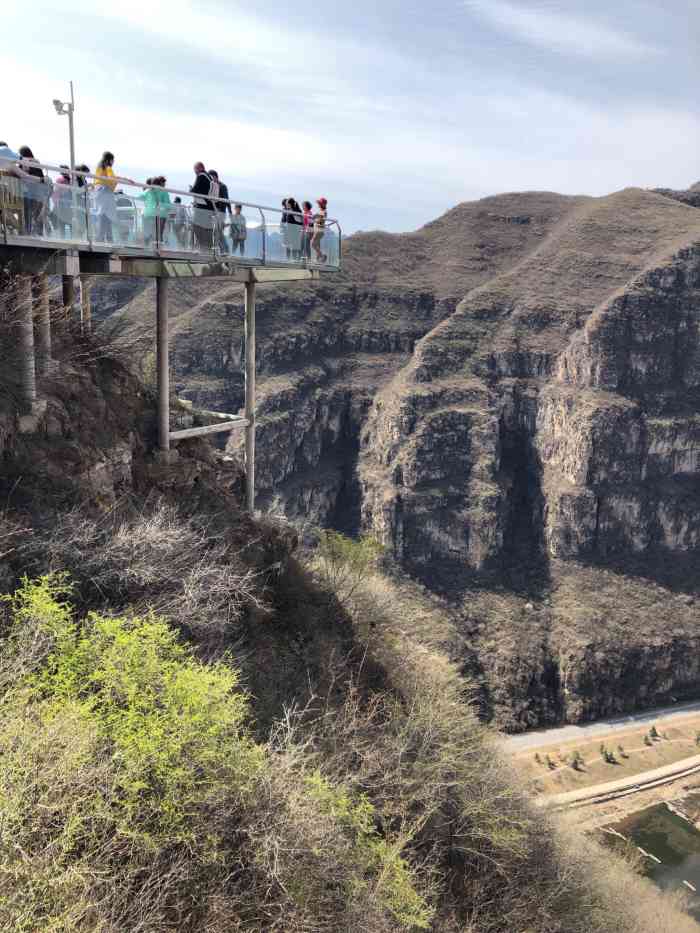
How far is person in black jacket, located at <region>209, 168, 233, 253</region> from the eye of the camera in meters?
14.3

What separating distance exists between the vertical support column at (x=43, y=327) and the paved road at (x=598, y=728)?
49548 mm

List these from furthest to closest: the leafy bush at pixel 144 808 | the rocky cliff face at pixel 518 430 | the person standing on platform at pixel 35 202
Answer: the rocky cliff face at pixel 518 430
the person standing on platform at pixel 35 202
the leafy bush at pixel 144 808

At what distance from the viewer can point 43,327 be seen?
11.8 meters

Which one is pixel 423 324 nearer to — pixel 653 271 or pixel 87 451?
pixel 653 271

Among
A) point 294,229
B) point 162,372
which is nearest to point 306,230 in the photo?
point 294,229

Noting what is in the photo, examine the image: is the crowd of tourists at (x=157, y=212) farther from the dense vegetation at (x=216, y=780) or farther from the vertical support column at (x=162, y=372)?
the dense vegetation at (x=216, y=780)

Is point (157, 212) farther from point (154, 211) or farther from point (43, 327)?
point (43, 327)

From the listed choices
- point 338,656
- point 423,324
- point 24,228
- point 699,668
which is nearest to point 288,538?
point 338,656

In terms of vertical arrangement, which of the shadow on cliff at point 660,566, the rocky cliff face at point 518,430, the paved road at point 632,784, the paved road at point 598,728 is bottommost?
the paved road at point 598,728

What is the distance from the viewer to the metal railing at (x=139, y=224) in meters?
10.5

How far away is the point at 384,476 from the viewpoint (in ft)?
280

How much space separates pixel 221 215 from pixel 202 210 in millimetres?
589

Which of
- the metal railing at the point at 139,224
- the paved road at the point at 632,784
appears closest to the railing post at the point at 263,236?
the metal railing at the point at 139,224

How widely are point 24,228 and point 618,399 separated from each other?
8480 centimetres
